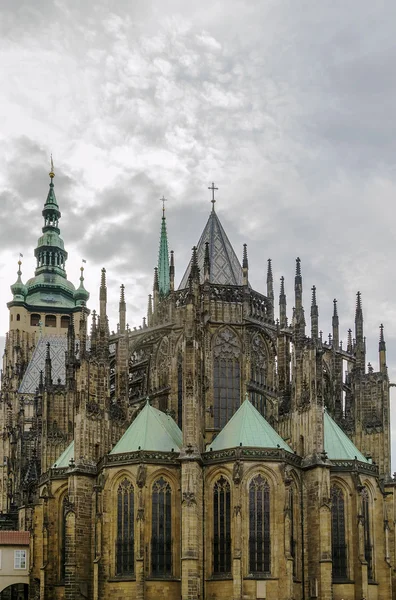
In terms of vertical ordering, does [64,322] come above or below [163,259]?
below

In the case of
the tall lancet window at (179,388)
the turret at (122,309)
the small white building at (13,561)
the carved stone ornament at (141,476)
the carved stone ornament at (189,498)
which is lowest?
the small white building at (13,561)

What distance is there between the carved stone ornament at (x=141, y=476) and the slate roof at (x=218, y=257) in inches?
683

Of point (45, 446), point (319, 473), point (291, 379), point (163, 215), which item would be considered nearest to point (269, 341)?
point (291, 379)

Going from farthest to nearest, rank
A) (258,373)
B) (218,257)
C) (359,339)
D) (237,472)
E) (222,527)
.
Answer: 1. (218,257)
2. (359,339)
3. (258,373)
4. (222,527)
5. (237,472)

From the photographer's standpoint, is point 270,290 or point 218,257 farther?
point 270,290

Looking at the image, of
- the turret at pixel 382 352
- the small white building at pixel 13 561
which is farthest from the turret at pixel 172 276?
the small white building at pixel 13 561

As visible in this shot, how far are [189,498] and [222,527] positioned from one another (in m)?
2.98

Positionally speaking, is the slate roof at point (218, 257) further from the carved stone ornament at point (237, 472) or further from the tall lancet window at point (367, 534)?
the tall lancet window at point (367, 534)

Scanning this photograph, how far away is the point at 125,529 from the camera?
61.0 metres

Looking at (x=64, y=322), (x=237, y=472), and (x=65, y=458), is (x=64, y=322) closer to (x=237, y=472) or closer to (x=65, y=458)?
(x=65, y=458)

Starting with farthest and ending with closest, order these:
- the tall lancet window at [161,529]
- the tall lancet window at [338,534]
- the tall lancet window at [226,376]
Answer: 1. the tall lancet window at [226,376]
2. the tall lancet window at [338,534]
3. the tall lancet window at [161,529]

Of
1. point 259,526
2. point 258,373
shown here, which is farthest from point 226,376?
point 259,526

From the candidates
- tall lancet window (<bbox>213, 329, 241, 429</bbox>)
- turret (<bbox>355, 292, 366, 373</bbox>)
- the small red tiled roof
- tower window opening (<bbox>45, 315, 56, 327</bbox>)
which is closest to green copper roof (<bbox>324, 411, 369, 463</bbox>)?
tall lancet window (<bbox>213, 329, 241, 429</bbox>)

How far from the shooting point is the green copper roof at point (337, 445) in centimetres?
6525
